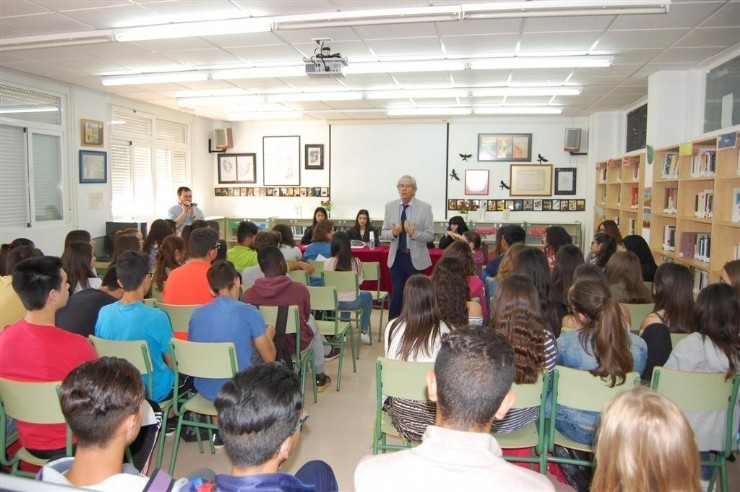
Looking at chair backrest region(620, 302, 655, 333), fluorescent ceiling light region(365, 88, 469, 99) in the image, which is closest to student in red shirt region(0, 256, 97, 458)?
chair backrest region(620, 302, 655, 333)

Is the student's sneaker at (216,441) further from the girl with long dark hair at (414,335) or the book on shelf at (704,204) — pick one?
the book on shelf at (704,204)

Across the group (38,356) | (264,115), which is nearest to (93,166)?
(264,115)

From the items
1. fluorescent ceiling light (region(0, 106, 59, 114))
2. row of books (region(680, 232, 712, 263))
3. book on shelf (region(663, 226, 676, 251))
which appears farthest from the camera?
fluorescent ceiling light (region(0, 106, 59, 114))

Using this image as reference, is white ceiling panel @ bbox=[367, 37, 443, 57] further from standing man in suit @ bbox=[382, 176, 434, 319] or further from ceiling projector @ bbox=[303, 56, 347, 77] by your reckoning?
standing man in suit @ bbox=[382, 176, 434, 319]

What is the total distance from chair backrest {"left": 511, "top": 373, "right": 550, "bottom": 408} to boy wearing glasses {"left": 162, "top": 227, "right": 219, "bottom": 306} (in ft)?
7.62

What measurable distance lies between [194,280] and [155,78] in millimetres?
4152

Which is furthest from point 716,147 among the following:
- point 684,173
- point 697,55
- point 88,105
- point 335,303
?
point 88,105

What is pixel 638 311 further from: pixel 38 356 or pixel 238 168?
pixel 238 168

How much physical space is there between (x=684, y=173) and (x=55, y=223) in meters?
7.75

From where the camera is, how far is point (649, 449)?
4.15 feet

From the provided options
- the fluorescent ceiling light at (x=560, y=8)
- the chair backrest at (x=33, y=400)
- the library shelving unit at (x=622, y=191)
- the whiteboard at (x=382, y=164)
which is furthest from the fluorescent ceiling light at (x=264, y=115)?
the chair backrest at (x=33, y=400)

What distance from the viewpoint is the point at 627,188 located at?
8.34 m

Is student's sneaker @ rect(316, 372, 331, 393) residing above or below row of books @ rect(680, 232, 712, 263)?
below

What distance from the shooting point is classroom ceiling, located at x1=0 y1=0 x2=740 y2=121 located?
4520 millimetres
